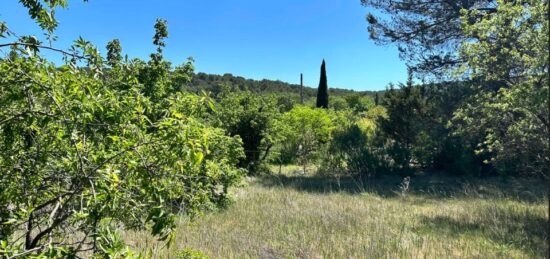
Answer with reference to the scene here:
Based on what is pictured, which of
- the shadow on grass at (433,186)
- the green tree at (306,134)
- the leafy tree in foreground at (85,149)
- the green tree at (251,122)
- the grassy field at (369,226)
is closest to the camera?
the leafy tree in foreground at (85,149)

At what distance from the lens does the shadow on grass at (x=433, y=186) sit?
30.9 feet

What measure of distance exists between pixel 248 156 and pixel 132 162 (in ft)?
36.2

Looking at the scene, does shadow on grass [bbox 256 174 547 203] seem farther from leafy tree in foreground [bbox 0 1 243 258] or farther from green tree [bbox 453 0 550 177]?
leafy tree in foreground [bbox 0 1 243 258]

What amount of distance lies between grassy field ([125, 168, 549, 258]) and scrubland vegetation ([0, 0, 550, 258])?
4 cm

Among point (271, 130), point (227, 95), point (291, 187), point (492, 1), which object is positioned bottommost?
point (291, 187)

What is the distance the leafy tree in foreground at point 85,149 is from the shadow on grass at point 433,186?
23.2 feet

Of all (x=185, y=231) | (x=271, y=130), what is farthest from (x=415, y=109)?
(x=185, y=231)

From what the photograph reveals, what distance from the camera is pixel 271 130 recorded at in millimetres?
12906

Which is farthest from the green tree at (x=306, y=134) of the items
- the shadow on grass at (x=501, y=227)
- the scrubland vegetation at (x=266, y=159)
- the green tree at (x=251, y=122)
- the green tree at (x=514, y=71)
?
the green tree at (x=514, y=71)

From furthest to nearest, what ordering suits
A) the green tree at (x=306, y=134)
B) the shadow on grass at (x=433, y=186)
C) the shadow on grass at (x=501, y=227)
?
the green tree at (x=306, y=134)
the shadow on grass at (x=433, y=186)
the shadow on grass at (x=501, y=227)

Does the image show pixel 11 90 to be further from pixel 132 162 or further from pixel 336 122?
pixel 336 122

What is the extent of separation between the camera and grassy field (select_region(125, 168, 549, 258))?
15.7ft

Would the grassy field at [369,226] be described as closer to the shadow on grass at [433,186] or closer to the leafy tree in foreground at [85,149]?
the shadow on grass at [433,186]

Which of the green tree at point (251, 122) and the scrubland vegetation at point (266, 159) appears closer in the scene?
the scrubland vegetation at point (266, 159)
